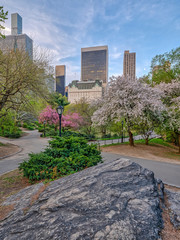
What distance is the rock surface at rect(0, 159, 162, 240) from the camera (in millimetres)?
2086

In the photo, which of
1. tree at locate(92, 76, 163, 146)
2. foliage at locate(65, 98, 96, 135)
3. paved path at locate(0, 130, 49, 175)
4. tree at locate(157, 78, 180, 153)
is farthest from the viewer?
foliage at locate(65, 98, 96, 135)

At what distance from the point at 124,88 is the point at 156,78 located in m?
10.9

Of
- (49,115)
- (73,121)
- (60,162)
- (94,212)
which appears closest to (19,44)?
(60,162)

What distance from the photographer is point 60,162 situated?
204 inches

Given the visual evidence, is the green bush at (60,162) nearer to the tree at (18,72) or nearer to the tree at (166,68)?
the tree at (18,72)

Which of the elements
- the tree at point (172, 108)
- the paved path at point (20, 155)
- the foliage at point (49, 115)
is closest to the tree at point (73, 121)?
the foliage at point (49, 115)

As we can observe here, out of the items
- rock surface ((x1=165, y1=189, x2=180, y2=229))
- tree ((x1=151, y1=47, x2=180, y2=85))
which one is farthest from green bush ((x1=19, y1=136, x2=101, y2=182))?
tree ((x1=151, y1=47, x2=180, y2=85))

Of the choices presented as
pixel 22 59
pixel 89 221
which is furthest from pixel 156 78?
pixel 89 221

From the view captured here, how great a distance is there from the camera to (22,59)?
1010 centimetres

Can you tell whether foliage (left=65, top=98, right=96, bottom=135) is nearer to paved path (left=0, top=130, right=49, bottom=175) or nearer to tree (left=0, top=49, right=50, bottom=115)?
paved path (left=0, top=130, right=49, bottom=175)

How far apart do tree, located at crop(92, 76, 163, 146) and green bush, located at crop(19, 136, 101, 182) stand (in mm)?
6131

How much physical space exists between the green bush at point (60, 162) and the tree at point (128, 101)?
613cm

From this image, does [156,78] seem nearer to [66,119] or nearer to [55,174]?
[66,119]

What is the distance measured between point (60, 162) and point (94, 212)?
3054mm
